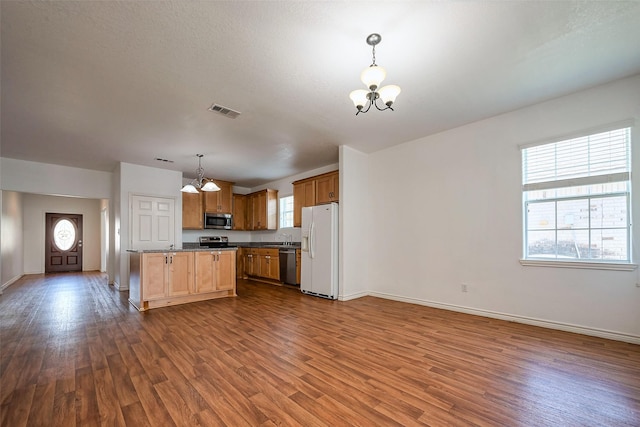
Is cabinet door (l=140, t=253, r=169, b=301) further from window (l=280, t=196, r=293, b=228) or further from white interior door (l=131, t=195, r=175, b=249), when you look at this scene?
window (l=280, t=196, r=293, b=228)

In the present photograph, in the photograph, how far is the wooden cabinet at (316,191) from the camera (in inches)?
228

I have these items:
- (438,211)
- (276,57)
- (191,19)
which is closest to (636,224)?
(438,211)

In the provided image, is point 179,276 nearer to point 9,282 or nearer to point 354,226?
point 354,226

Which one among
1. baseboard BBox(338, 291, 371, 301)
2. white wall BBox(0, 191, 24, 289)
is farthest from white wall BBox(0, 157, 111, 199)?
baseboard BBox(338, 291, 371, 301)

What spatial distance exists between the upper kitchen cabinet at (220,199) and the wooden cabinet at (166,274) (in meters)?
2.98

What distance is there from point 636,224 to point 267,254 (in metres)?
6.23

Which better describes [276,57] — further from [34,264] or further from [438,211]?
[34,264]

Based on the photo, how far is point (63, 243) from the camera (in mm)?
9297

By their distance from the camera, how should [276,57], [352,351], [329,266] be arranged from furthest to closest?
[329,266] → [352,351] → [276,57]

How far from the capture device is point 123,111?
143 inches

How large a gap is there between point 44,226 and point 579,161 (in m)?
13.2

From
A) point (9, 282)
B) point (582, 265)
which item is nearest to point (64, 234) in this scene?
point (9, 282)

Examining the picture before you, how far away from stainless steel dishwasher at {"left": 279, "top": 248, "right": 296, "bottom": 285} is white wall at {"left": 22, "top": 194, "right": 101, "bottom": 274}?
304 inches

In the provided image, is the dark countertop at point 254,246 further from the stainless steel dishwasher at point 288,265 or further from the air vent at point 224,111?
the air vent at point 224,111
